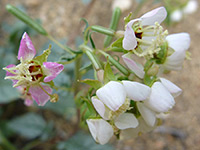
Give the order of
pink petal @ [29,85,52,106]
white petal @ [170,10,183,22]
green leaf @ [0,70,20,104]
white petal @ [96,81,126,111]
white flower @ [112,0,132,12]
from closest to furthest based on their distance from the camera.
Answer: white petal @ [96,81,126,111] → pink petal @ [29,85,52,106] → green leaf @ [0,70,20,104] → white petal @ [170,10,183,22] → white flower @ [112,0,132,12]

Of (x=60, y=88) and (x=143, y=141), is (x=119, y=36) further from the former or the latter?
(x=143, y=141)

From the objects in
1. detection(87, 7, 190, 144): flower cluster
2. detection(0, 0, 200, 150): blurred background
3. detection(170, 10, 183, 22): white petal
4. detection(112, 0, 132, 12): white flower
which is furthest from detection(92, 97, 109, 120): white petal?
detection(112, 0, 132, 12): white flower

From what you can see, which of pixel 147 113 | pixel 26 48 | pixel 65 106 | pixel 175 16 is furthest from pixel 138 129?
pixel 175 16

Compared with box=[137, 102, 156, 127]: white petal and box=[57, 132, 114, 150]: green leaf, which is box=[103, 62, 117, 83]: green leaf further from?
box=[57, 132, 114, 150]: green leaf

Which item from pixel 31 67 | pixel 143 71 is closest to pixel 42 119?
pixel 31 67

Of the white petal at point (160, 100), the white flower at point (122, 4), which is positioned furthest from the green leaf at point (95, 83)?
the white flower at point (122, 4)

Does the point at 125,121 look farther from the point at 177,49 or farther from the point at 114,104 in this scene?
the point at 177,49

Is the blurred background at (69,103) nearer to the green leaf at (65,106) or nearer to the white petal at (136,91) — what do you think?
the green leaf at (65,106)
